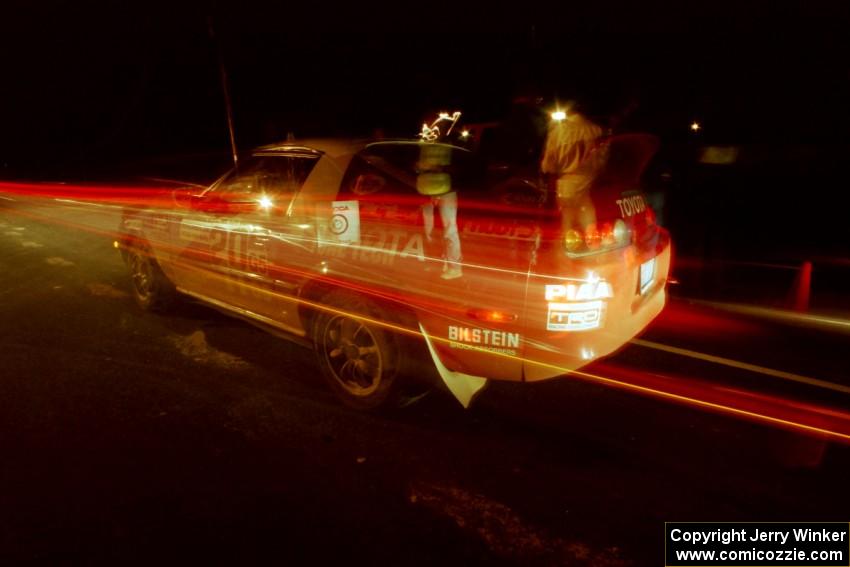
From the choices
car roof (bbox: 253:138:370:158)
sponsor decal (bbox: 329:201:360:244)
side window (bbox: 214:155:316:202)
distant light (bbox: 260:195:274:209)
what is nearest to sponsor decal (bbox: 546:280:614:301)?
sponsor decal (bbox: 329:201:360:244)

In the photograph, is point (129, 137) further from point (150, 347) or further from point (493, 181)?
point (493, 181)

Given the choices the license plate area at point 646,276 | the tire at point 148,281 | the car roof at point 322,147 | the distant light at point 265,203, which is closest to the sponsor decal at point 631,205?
the license plate area at point 646,276

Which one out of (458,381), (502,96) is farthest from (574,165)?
(502,96)

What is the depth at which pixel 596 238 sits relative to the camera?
3.05 metres

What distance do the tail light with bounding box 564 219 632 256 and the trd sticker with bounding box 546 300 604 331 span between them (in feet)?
0.91

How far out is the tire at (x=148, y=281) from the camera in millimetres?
5602

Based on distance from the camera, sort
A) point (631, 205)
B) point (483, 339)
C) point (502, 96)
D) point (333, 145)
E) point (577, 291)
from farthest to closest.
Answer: point (502, 96)
point (333, 145)
point (631, 205)
point (483, 339)
point (577, 291)

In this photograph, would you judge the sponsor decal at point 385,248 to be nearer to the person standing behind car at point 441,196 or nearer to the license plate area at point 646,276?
the person standing behind car at point 441,196

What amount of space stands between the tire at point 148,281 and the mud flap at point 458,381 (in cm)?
336

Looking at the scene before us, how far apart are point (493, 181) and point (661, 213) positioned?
5.25 meters

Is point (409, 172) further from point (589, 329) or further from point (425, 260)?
point (589, 329)

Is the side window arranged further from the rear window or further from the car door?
the rear window

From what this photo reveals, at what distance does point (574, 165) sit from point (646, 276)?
3.01 feet

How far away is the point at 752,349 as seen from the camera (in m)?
4.79
